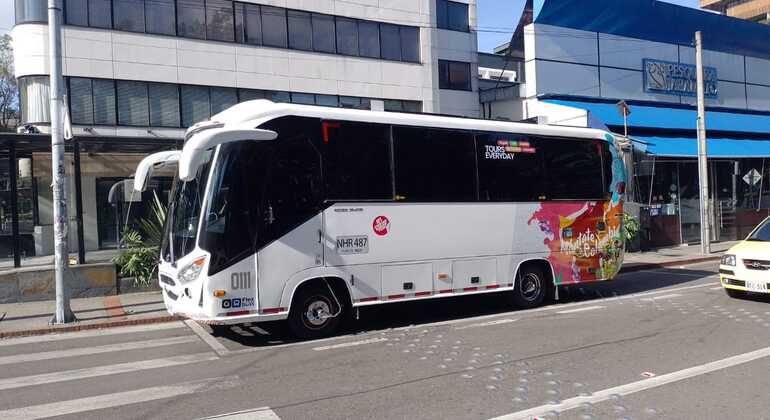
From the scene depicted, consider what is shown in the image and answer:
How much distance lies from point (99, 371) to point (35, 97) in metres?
17.4

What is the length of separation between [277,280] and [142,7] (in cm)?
1821

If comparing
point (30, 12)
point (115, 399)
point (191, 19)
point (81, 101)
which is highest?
point (191, 19)

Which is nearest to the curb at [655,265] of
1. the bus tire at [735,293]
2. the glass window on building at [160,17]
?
the bus tire at [735,293]

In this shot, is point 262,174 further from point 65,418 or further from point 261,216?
point 65,418

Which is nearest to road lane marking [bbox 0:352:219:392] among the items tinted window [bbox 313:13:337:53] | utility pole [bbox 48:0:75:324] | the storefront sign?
utility pole [bbox 48:0:75:324]

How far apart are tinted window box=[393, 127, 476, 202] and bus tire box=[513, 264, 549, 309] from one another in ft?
6.23

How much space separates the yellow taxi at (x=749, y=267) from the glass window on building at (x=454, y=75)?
19904 mm

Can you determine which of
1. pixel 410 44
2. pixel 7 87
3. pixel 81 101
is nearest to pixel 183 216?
pixel 81 101

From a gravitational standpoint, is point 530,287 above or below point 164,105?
below

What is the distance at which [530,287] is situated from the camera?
1135 centimetres

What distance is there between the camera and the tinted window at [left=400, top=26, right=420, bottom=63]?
28.5 meters

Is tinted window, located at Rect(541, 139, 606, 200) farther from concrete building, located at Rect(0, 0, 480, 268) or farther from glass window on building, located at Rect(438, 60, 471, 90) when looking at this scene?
glass window on building, located at Rect(438, 60, 471, 90)

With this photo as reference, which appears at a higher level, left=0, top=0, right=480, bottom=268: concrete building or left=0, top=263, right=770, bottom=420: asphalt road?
left=0, top=0, right=480, bottom=268: concrete building

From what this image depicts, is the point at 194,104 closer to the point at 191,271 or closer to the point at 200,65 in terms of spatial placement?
the point at 200,65
